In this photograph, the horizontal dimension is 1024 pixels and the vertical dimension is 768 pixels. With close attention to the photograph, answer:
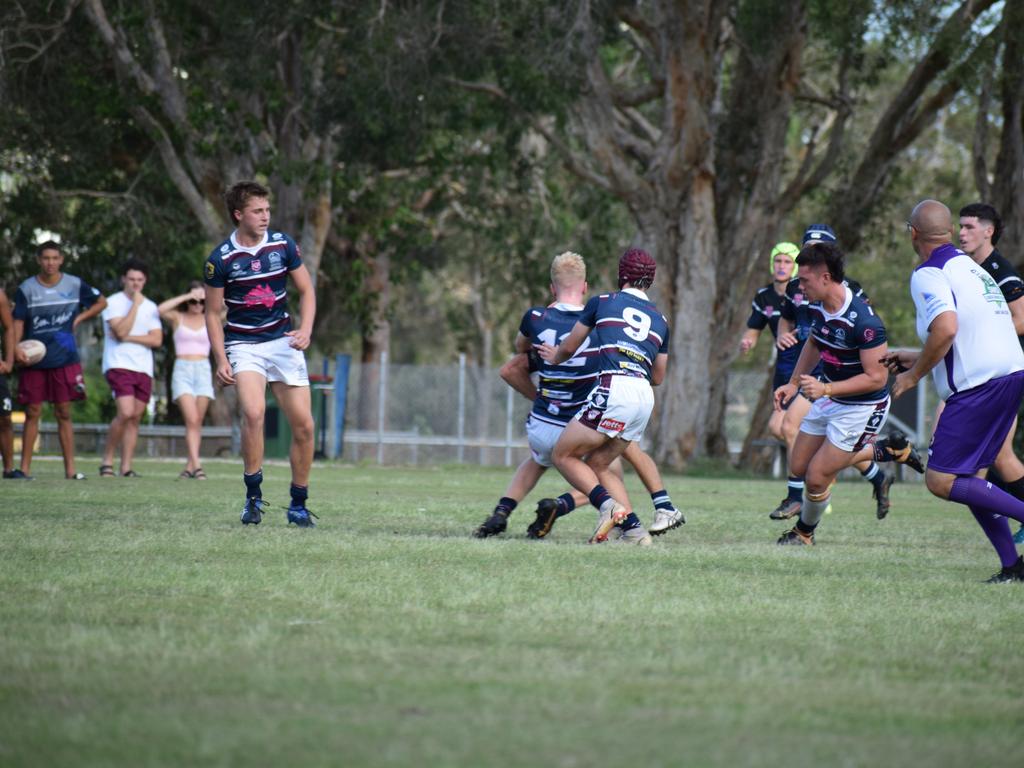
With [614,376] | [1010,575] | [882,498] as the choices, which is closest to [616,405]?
[614,376]

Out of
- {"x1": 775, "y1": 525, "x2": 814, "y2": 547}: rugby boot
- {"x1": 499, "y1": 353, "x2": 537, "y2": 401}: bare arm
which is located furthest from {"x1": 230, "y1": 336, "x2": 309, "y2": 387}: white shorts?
{"x1": 775, "y1": 525, "x2": 814, "y2": 547}: rugby boot

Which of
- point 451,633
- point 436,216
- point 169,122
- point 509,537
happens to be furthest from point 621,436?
point 436,216

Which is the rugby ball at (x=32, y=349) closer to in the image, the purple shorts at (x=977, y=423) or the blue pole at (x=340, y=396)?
the purple shorts at (x=977, y=423)

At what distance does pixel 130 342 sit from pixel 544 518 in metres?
8.29

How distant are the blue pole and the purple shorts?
20819mm

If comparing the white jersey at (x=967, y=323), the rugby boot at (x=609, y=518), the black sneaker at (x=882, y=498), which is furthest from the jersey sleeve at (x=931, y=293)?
the black sneaker at (x=882, y=498)

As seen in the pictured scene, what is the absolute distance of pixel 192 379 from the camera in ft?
54.8

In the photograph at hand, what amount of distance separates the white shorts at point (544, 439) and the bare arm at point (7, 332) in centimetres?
666

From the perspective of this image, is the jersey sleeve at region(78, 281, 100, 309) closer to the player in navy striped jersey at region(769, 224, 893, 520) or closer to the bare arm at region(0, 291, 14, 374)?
the bare arm at region(0, 291, 14, 374)

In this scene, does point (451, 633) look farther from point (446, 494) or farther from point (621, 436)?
point (446, 494)

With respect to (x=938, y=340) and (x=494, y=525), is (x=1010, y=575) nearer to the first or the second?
(x=938, y=340)

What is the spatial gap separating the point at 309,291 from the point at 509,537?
6.85 ft

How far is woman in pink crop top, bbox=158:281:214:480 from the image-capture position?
653 inches

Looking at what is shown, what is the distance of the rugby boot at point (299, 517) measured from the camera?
10.0 meters
